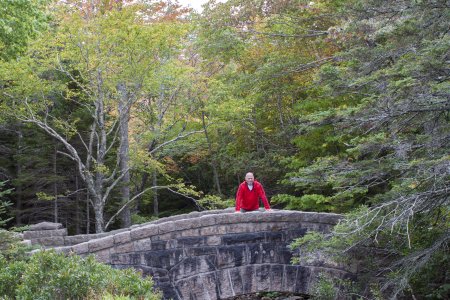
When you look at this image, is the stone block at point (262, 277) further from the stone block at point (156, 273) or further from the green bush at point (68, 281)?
the green bush at point (68, 281)

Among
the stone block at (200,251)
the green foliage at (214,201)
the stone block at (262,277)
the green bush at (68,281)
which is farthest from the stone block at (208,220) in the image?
the green foliage at (214,201)

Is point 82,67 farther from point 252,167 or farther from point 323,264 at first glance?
point 323,264

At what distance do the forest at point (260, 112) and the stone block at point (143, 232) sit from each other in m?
1.92

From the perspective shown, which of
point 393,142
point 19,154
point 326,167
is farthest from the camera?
point 19,154

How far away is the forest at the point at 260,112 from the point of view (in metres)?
8.12

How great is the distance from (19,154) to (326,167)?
11460 mm

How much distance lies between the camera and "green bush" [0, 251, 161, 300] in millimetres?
5695

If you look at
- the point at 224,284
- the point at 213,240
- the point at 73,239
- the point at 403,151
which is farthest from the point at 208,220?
the point at 73,239

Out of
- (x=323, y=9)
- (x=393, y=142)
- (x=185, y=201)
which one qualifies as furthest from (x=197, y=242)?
(x=185, y=201)

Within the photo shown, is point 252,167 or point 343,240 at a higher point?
point 252,167

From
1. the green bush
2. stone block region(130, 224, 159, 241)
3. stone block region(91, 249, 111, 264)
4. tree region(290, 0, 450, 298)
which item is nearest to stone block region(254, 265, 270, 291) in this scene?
tree region(290, 0, 450, 298)

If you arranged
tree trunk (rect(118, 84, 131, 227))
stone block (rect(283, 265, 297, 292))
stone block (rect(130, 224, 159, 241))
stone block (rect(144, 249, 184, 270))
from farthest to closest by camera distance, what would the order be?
tree trunk (rect(118, 84, 131, 227)), stone block (rect(283, 265, 297, 292)), stone block (rect(144, 249, 184, 270)), stone block (rect(130, 224, 159, 241))

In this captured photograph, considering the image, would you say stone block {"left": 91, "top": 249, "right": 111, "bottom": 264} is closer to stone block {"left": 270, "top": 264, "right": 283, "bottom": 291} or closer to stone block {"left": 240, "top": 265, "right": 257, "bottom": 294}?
stone block {"left": 240, "top": 265, "right": 257, "bottom": 294}

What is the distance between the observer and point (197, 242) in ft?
32.0
